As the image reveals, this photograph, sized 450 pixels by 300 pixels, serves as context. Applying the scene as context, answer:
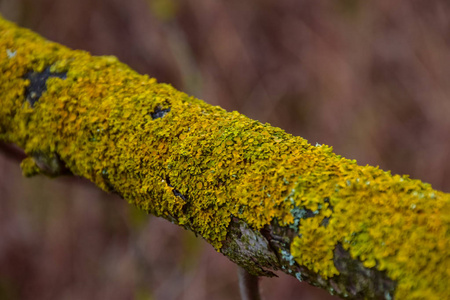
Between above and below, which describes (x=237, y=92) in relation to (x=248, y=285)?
above

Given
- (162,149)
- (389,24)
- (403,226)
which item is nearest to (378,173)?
(403,226)

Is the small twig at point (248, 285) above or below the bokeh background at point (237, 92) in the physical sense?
below

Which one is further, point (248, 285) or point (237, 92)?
point (237, 92)

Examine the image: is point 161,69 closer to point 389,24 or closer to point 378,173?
point 389,24

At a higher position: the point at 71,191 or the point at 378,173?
the point at 71,191

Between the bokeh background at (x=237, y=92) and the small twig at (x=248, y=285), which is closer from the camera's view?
the small twig at (x=248, y=285)
